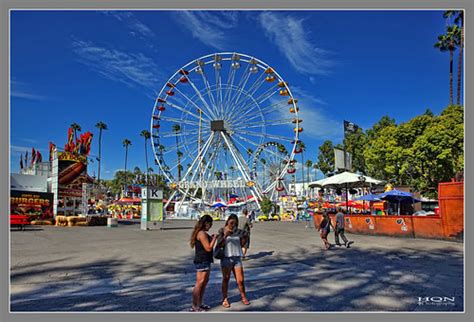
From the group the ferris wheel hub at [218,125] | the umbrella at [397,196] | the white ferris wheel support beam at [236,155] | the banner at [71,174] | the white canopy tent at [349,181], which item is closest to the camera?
the umbrella at [397,196]

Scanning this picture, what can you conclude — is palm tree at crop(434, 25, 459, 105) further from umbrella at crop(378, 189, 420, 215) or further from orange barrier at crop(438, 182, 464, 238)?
orange barrier at crop(438, 182, 464, 238)

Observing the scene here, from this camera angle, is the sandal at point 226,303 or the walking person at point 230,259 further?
the walking person at point 230,259

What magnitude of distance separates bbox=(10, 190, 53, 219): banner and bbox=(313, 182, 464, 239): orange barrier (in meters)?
25.1

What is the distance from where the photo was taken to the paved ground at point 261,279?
5875 mm

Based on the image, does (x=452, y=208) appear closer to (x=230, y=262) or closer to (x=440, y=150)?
(x=230, y=262)

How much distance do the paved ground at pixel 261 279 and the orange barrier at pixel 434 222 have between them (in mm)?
1554

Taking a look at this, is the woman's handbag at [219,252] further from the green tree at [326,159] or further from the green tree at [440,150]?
the green tree at [326,159]

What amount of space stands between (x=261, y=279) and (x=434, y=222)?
9.86 meters

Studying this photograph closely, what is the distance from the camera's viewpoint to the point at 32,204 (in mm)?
30500

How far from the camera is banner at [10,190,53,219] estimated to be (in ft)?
96.2

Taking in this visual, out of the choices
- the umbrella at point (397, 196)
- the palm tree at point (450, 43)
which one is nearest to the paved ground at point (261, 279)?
the umbrella at point (397, 196)

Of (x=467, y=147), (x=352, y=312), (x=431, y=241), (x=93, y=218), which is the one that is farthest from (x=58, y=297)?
(x=93, y=218)

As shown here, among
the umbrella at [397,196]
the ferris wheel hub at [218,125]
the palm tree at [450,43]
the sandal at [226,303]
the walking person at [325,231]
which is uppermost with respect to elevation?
the palm tree at [450,43]

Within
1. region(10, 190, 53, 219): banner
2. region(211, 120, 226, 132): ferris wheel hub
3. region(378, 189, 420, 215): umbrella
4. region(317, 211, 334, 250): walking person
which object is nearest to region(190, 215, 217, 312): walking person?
region(317, 211, 334, 250): walking person
